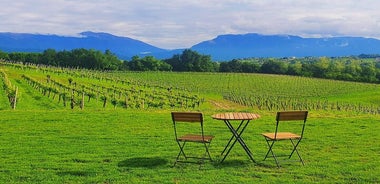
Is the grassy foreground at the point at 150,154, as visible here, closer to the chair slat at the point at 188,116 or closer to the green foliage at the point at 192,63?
the chair slat at the point at 188,116

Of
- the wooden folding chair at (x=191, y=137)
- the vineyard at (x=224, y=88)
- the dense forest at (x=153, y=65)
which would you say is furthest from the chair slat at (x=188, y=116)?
the dense forest at (x=153, y=65)

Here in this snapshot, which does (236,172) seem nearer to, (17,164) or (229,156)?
(229,156)

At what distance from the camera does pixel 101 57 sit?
129m

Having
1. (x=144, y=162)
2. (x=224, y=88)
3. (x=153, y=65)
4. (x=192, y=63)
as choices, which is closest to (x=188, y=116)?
(x=144, y=162)

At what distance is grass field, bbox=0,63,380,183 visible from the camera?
31.5 ft

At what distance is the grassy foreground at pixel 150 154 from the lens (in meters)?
9.56

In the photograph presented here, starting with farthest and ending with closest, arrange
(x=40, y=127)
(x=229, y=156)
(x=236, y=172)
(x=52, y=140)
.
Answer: (x=40, y=127)
(x=52, y=140)
(x=229, y=156)
(x=236, y=172)

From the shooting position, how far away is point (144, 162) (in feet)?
35.8


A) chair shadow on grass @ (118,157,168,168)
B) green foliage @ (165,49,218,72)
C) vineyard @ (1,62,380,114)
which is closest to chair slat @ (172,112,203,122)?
chair shadow on grass @ (118,157,168,168)

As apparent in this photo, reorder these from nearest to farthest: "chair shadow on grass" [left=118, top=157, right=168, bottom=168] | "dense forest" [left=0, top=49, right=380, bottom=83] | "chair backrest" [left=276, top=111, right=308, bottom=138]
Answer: "chair backrest" [left=276, top=111, right=308, bottom=138] < "chair shadow on grass" [left=118, top=157, right=168, bottom=168] < "dense forest" [left=0, top=49, right=380, bottom=83]

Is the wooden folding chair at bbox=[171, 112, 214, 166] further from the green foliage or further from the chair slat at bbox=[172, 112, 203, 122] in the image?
the green foliage

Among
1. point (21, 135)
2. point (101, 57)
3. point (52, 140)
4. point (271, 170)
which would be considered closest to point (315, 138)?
point (271, 170)

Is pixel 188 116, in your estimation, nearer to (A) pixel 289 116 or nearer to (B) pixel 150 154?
(B) pixel 150 154

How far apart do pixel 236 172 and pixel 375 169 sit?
11.3 feet
